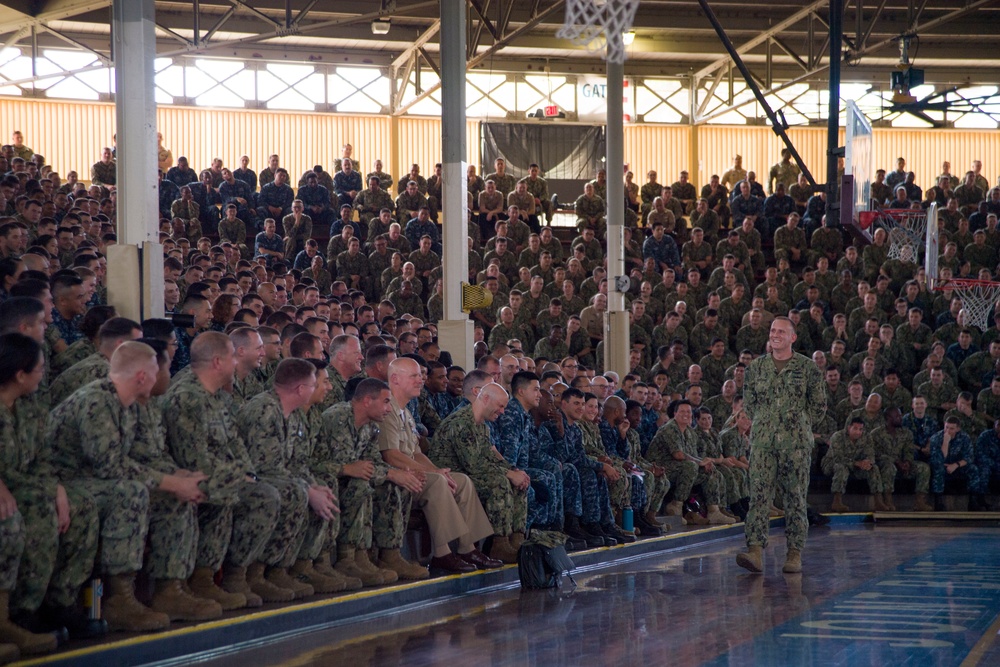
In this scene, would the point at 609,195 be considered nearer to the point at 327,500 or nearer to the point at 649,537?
the point at 649,537

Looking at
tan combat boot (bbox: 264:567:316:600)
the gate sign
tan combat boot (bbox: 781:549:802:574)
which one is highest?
the gate sign

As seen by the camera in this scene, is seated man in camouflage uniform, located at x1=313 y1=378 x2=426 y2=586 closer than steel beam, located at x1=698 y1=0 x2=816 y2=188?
Yes

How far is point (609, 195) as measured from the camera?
16047 millimetres

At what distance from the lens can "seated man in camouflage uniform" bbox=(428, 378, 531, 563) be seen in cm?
825

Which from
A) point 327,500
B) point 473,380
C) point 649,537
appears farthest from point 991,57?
point 327,500

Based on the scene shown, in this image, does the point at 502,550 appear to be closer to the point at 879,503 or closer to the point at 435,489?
the point at 435,489

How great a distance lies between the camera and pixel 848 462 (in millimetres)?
15070

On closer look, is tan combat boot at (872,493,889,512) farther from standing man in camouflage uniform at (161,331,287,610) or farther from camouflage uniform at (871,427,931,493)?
standing man in camouflage uniform at (161,331,287,610)

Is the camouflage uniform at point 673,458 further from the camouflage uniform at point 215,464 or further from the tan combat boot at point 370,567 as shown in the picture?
the camouflage uniform at point 215,464

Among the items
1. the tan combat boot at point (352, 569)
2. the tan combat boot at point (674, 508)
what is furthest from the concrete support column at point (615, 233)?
the tan combat boot at point (352, 569)

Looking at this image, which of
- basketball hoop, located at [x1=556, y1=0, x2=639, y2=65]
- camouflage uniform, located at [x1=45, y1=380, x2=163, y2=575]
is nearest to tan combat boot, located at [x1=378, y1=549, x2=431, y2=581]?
camouflage uniform, located at [x1=45, y1=380, x2=163, y2=575]

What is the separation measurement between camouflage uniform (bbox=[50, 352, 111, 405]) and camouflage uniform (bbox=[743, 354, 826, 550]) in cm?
460

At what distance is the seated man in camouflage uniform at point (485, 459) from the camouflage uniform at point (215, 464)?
7.53 feet

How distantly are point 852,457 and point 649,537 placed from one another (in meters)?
5.17
